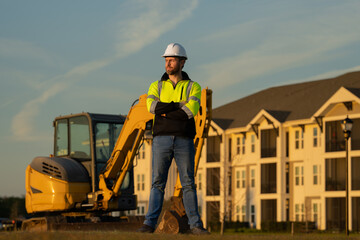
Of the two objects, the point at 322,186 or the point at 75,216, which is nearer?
the point at 75,216

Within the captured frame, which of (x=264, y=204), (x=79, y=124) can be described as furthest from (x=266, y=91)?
(x=79, y=124)

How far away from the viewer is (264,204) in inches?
2496

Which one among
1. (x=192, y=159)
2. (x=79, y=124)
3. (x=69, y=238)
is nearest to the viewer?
(x=69, y=238)

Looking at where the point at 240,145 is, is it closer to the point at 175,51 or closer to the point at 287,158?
the point at 287,158

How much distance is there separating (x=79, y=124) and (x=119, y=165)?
2366 millimetres

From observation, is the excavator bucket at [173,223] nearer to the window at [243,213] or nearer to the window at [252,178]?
the window at [252,178]

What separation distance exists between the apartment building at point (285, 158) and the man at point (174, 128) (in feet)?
144

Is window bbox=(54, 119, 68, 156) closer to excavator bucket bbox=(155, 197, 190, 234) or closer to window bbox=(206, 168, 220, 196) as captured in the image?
excavator bucket bbox=(155, 197, 190, 234)

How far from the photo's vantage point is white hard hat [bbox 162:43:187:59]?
38.9 feet

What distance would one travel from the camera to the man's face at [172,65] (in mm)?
11898

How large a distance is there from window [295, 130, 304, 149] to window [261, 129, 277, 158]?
2002 millimetres

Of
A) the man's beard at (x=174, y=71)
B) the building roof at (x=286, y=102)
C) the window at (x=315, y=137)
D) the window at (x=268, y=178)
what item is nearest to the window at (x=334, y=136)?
the building roof at (x=286, y=102)

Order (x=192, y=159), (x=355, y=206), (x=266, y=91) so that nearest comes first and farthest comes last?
(x=192, y=159) → (x=355, y=206) → (x=266, y=91)

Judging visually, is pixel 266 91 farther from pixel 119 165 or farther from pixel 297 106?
pixel 119 165
